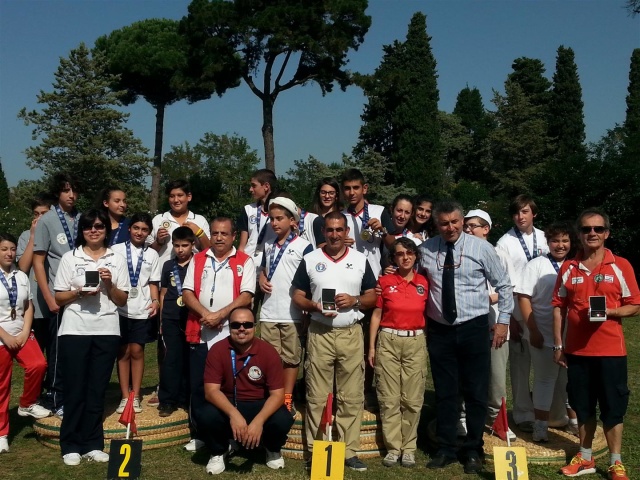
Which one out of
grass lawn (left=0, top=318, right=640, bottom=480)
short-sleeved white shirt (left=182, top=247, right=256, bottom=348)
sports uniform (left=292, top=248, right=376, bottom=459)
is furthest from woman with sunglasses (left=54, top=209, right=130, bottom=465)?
sports uniform (left=292, top=248, right=376, bottom=459)

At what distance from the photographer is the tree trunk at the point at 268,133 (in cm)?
2414

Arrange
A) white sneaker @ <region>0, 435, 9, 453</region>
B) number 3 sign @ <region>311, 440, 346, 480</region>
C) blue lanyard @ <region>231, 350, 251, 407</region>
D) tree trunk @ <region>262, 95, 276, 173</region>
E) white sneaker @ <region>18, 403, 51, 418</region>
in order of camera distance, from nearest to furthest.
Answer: number 3 sign @ <region>311, 440, 346, 480</region>, blue lanyard @ <region>231, 350, 251, 407</region>, white sneaker @ <region>0, 435, 9, 453</region>, white sneaker @ <region>18, 403, 51, 418</region>, tree trunk @ <region>262, 95, 276, 173</region>

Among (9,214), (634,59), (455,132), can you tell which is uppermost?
(634,59)

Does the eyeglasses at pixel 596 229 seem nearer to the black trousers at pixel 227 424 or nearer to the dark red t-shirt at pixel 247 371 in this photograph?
the dark red t-shirt at pixel 247 371

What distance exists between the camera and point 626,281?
494 centimetres

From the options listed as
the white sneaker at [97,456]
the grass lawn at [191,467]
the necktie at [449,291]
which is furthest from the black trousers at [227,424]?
the necktie at [449,291]

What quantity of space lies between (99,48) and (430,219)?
97.5ft

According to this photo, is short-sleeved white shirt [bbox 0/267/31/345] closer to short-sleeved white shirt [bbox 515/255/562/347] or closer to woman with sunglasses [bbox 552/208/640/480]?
short-sleeved white shirt [bbox 515/255/562/347]

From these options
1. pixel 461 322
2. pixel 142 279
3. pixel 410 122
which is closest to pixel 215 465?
pixel 142 279

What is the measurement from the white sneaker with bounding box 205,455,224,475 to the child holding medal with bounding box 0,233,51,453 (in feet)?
6.32

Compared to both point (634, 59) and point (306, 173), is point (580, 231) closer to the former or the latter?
point (306, 173)

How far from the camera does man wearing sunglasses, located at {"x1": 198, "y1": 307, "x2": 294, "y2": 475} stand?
16.6 feet

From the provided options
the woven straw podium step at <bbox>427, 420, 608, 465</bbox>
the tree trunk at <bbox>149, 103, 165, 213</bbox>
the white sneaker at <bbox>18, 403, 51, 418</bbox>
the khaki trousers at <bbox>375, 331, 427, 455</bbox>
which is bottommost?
the woven straw podium step at <bbox>427, 420, 608, 465</bbox>

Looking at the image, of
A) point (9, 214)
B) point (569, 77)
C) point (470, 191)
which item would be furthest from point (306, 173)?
point (569, 77)
